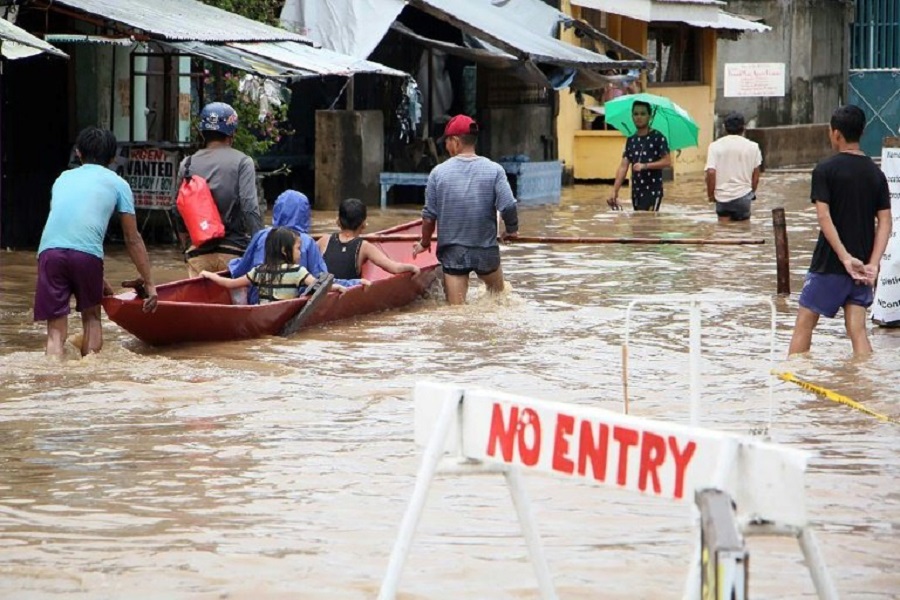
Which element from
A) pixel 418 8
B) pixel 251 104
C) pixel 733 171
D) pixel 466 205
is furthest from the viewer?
pixel 418 8

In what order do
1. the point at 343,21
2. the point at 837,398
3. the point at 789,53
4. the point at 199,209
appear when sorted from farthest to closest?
1. the point at 789,53
2. the point at 343,21
3. the point at 199,209
4. the point at 837,398

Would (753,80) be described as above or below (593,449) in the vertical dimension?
above

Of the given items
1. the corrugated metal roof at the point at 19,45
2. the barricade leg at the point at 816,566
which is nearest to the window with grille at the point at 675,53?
the corrugated metal roof at the point at 19,45

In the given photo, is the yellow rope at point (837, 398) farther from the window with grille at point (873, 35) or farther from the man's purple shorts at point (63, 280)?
the window with grille at point (873, 35)

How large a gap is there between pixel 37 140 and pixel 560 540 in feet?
39.8

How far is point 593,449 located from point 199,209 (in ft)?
25.8

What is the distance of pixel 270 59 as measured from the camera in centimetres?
1667

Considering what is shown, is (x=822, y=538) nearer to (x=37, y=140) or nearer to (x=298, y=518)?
(x=298, y=518)

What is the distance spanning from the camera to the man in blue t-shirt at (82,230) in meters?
10.3

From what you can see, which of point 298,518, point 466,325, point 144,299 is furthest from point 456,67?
point 298,518

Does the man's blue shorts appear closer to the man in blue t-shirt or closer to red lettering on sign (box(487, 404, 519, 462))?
the man in blue t-shirt

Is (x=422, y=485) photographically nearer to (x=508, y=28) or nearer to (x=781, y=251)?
(x=781, y=251)

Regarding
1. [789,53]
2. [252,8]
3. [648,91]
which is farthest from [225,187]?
[789,53]

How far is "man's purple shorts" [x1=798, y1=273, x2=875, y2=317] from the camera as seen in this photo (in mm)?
10219
